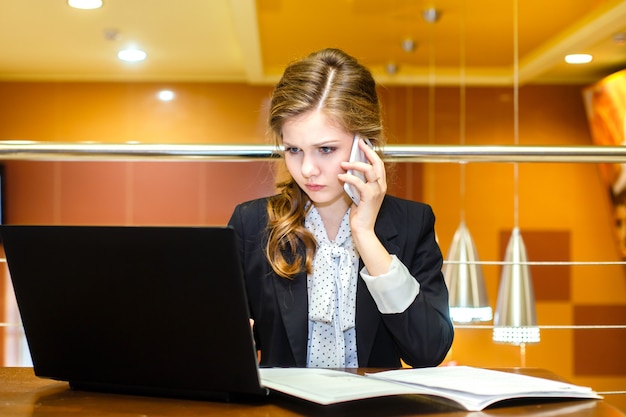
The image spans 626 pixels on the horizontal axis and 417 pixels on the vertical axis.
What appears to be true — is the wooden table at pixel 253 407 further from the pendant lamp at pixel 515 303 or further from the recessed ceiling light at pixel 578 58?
the recessed ceiling light at pixel 578 58

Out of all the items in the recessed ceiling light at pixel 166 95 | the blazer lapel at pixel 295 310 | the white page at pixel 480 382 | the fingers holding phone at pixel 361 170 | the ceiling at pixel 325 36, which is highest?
the ceiling at pixel 325 36

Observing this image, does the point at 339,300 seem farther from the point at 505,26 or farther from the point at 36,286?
the point at 505,26

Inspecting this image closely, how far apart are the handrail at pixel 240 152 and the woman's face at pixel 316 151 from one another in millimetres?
351

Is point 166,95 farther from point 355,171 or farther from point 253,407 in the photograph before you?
point 253,407

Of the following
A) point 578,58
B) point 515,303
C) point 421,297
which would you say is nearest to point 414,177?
point 578,58

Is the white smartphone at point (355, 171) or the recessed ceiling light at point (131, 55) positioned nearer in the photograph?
the white smartphone at point (355, 171)

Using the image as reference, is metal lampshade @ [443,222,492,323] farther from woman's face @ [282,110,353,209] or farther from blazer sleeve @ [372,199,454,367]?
woman's face @ [282,110,353,209]

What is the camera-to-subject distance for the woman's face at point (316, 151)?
127 cm

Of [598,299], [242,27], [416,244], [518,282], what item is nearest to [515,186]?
[598,299]

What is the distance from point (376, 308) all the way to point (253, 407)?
0.53 meters

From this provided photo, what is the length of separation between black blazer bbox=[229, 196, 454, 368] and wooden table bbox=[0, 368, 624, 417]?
39 centimetres

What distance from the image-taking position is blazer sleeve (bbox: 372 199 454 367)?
1228 mm

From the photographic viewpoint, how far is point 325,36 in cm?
436

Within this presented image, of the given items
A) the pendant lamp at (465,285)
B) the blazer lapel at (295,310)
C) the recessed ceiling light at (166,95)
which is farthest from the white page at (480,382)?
the recessed ceiling light at (166,95)
